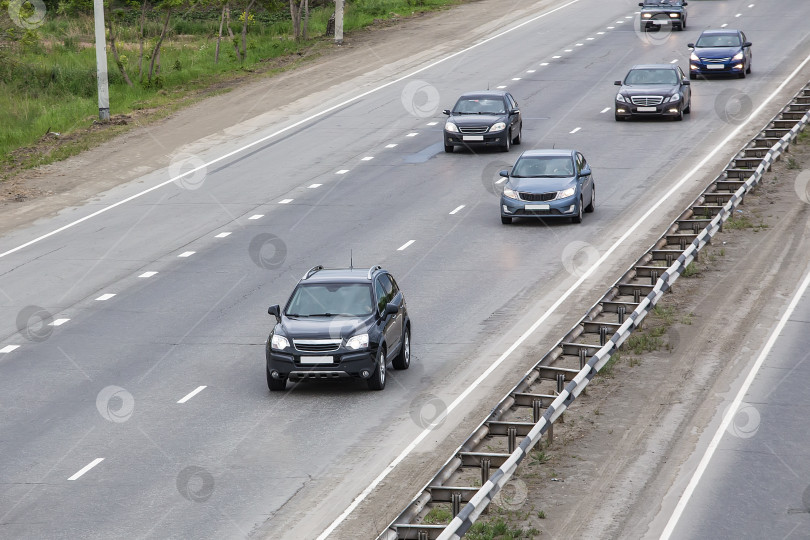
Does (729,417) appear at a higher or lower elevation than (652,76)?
higher

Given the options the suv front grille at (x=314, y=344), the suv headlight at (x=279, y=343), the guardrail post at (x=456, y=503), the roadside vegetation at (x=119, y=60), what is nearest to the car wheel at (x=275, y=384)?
the suv headlight at (x=279, y=343)

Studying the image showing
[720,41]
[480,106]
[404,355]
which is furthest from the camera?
[720,41]

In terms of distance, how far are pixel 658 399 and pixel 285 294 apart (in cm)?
804

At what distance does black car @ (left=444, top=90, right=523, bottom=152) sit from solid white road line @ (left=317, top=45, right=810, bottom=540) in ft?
17.5

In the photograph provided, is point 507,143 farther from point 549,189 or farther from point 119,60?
point 119,60

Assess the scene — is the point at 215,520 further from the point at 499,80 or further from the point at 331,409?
the point at 499,80

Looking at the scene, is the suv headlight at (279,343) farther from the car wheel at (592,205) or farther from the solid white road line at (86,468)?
the car wheel at (592,205)

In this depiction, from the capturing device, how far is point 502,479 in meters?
12.9

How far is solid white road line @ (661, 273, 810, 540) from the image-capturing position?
506 inches

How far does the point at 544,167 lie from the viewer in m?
28.5

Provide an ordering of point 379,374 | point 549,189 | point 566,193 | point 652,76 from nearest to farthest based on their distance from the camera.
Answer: point 379,374 < point 566,193 < point 549,189 < point 652,76

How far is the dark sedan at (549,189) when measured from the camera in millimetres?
27688

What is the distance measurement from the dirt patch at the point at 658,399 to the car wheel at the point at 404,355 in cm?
281

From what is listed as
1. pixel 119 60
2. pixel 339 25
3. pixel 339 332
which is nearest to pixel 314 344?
pixel 339 332
